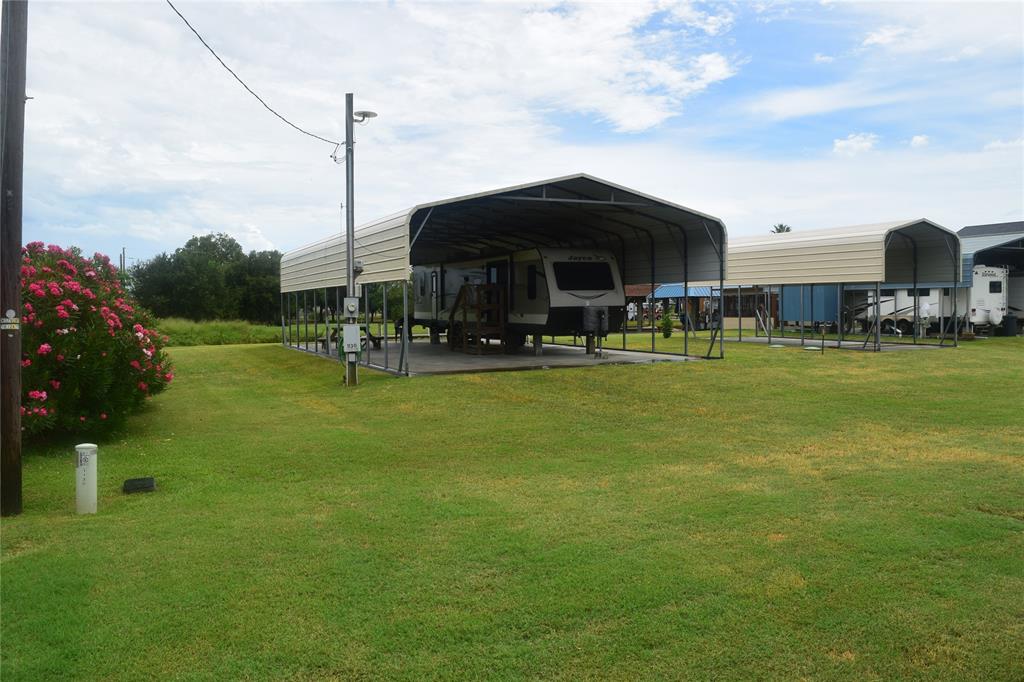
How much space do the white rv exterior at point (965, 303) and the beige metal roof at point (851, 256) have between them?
345 cm

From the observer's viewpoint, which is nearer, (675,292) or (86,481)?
(86,481)

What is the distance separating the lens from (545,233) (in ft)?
73.3

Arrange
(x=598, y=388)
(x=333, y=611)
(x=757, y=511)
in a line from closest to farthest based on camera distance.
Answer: (x=333, y=611) → (x=757, y=511) → (x=598, y=388)

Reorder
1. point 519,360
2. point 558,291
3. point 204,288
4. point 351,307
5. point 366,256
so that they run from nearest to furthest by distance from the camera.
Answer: point 351,307 < point 366,256 < point 558,291 < point 519,360 < point 204,288

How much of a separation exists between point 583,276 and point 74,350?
481 inches

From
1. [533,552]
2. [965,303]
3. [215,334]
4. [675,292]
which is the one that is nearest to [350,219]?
[533,552]

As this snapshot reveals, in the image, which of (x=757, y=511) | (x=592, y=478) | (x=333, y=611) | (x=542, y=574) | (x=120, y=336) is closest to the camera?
(x=333, y=611)

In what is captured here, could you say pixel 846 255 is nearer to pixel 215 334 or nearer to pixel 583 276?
pixel 583 276

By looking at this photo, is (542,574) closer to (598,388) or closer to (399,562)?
(399,562)

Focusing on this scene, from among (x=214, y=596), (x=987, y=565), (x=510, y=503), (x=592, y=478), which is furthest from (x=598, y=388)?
(x=214, y=596)

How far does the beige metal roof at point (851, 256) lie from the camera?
21797mm

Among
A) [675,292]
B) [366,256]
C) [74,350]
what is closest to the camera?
[74,350]

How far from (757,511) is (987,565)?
66.0 inches

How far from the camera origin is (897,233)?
2384cm
